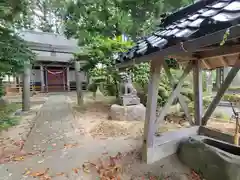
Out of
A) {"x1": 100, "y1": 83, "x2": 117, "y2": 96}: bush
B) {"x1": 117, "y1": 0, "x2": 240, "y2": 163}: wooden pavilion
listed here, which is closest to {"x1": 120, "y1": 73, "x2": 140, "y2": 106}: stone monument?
{"x1": 100, "y1": 83, "x2": 117, "y2": 96}: bush

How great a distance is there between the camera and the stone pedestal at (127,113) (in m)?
5.20

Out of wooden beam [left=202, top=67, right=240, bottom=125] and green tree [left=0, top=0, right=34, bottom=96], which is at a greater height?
green tree [left=0, top=0, right=34, bottom=96]

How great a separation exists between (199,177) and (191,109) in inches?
148

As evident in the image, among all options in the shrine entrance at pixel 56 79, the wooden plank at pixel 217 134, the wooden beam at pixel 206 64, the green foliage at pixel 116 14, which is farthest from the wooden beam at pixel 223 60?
the shrine entrance at pixel 56 79

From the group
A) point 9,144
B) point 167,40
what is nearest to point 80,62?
point 9,144

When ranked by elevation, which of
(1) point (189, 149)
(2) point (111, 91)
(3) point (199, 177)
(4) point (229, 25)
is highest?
(4) point (229, 25)

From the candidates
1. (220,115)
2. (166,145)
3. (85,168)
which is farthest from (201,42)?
(220,115)

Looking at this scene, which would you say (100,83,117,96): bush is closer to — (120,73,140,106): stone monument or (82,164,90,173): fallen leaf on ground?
(120,73,140,106): stone monument

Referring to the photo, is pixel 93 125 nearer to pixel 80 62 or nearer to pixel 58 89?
pixel 80 62

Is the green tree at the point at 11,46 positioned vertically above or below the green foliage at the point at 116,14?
below

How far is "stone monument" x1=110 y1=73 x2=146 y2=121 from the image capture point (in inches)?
205

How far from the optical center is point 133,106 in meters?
5.36

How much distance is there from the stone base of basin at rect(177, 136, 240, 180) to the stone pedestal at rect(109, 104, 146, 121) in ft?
8.19

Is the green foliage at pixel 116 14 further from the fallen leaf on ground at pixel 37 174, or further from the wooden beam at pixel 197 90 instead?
the fallen leaf on ground at pixel 37 174
